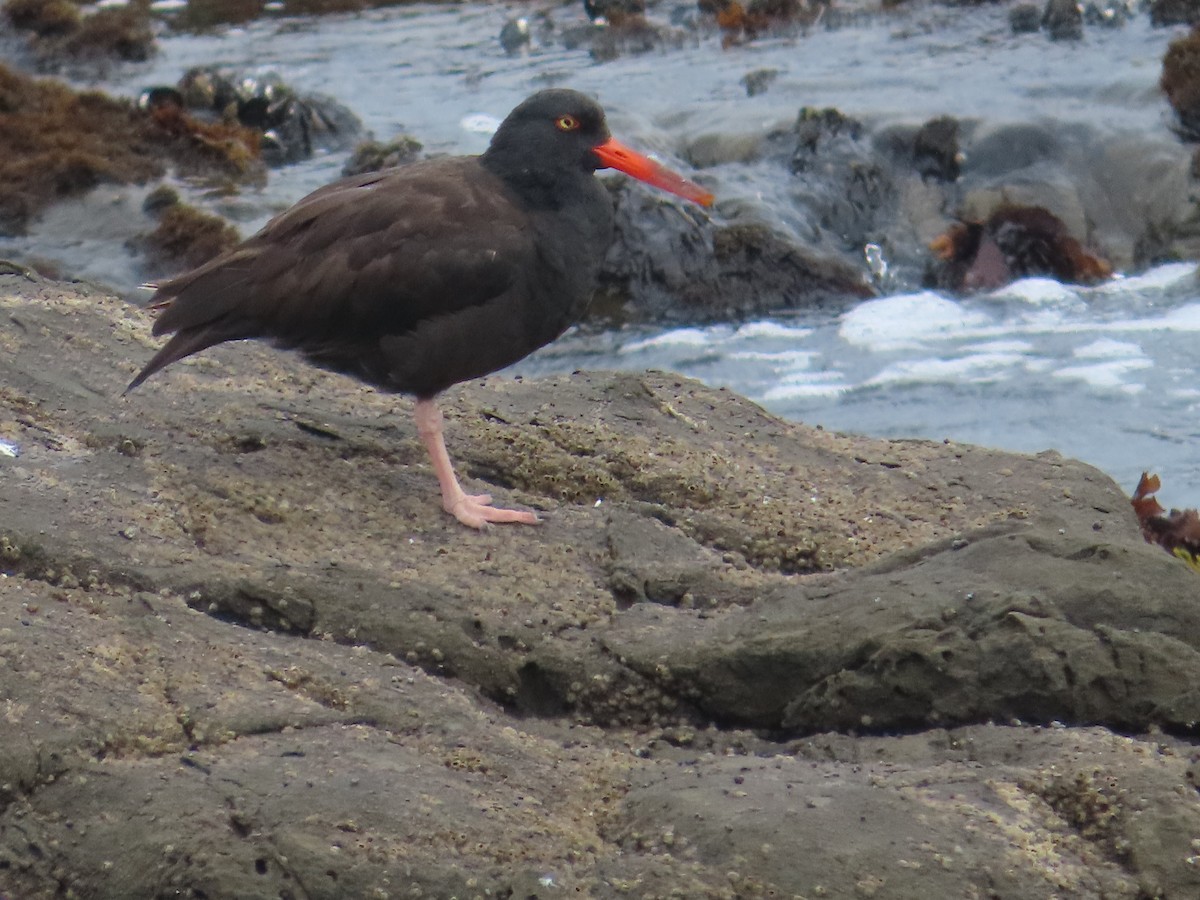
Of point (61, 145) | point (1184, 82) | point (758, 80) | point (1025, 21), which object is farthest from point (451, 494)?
point (1025, 21)

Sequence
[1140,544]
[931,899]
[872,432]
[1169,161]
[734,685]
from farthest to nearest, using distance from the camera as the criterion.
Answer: [1169,161]
[872,432]
[1140,544]
[734,685]
[931,899]

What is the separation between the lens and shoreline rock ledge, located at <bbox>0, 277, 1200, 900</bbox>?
2797 millimetres

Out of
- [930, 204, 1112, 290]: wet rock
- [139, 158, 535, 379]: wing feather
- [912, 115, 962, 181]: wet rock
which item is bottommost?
[930, 204, 1112, 290]: wet rock

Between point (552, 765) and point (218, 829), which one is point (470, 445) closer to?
point (552, 765)

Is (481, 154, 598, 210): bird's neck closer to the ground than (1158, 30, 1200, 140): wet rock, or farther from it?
farther from it

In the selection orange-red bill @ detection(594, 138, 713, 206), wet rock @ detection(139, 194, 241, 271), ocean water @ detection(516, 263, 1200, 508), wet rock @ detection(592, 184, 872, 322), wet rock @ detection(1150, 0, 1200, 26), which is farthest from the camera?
wet rock @ detection(1150, 0, 1200, 26)

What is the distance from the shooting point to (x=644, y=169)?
16.6ft

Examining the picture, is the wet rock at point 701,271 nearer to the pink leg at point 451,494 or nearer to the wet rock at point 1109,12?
the pink leg at point 451,494

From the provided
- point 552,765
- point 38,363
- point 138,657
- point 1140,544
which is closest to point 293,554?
point 138,657

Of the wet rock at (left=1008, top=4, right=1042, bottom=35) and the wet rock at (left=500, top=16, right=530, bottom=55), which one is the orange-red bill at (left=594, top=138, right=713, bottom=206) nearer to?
the wet rock at (left=1008, top=4, right=1042, bottom=35)

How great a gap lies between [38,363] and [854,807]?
2958 mm

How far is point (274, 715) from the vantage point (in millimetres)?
3068

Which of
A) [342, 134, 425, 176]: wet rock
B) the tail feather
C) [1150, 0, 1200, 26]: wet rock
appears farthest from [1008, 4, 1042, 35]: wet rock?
the tail feather

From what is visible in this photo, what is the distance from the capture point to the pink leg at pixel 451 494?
4.17 meters
